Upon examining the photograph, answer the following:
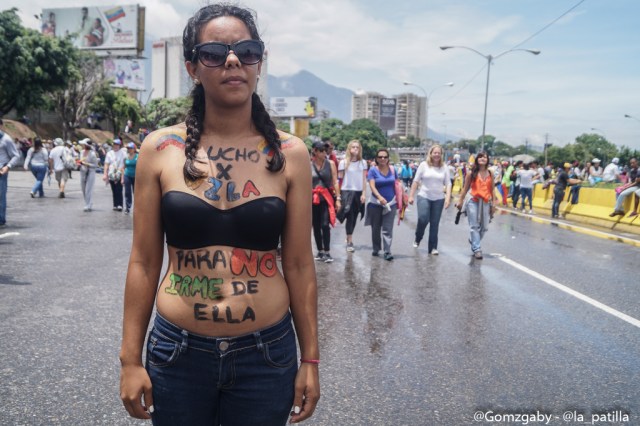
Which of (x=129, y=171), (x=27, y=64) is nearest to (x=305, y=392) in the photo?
(x=129, y=171)

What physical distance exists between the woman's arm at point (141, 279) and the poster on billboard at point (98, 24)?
2907 inches

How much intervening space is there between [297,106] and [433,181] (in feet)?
528

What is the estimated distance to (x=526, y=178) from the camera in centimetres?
2073

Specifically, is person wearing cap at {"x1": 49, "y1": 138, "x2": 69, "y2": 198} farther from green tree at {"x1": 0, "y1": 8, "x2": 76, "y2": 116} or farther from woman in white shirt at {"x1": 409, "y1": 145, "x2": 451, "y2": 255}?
green tree at {"x1": 0, "y1": 8, "x2": 76, "y2": 116}

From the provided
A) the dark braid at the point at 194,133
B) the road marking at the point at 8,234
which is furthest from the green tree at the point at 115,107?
the dark braid at the point at 194,133

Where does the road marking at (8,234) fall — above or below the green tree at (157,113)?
below

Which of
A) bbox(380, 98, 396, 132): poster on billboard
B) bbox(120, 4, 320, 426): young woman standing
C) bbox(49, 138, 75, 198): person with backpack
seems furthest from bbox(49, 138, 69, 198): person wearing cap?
bbox(380, 98, 396, 132): poster on billboard

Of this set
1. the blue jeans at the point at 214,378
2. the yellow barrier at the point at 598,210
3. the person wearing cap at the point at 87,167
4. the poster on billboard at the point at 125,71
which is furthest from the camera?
the poster on billboard at the point at 125,71

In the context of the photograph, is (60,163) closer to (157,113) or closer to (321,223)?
(321,223)

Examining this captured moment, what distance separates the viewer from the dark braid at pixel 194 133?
1.86 m

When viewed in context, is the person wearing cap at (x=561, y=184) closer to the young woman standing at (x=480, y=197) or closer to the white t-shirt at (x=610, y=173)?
the white t-shirt at (x=610, y=173)

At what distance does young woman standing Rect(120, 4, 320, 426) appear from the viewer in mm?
1827

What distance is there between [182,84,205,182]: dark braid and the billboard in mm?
165864

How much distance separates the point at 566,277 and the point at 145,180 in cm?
756
